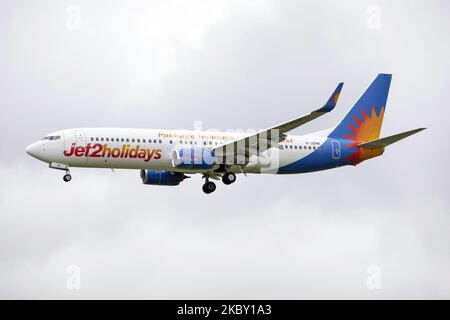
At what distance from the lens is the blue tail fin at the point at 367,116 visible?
9094cm

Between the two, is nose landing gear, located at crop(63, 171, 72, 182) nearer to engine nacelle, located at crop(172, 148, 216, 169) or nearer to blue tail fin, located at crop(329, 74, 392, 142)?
engine nacelle, located at crop(172, 148, 216, 169)

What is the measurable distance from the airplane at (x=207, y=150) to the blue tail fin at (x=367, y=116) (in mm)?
108

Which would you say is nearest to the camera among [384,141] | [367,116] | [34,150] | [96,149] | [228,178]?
[96,149]

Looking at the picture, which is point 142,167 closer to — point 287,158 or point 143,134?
point 143,134

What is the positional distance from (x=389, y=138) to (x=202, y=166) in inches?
564

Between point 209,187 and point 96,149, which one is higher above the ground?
point 96,149

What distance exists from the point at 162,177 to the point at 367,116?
700 inches

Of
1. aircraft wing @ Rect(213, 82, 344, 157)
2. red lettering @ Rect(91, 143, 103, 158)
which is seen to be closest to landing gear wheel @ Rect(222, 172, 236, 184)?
aircraft wing @ Rect(213, 82, 344, 157)

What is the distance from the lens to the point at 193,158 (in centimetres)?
8188

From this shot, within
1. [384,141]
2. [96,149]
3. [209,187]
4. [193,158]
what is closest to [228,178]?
[209,187]

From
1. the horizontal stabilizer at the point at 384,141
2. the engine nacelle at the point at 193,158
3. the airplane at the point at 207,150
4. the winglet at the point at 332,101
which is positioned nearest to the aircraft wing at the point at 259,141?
the airplane at the point at 207,150

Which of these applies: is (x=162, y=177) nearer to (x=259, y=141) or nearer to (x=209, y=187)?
(x=209, y=187)

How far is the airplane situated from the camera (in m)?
80.9

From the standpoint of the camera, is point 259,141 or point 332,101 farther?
point 259,141
